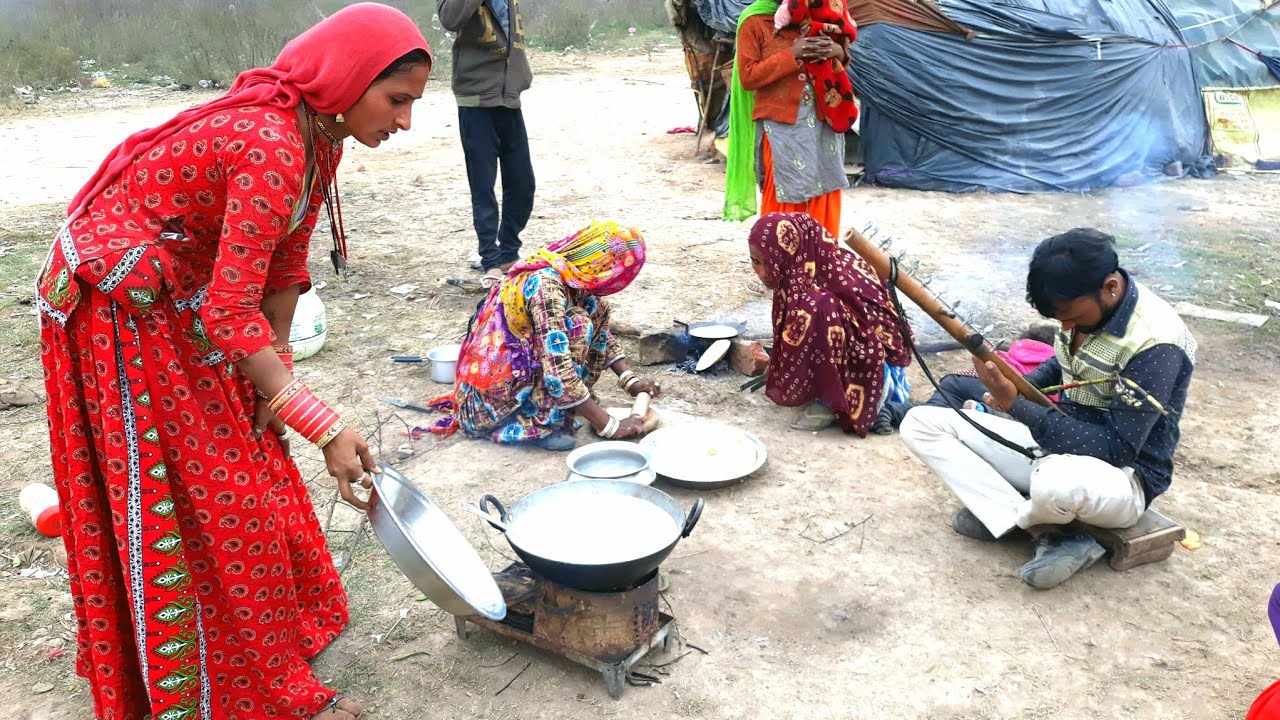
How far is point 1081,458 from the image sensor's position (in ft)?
9.18

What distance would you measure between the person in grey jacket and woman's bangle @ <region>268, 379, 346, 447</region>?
12.0 feet

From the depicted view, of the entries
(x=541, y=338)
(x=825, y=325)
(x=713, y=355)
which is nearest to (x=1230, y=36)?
(x=713, y=355)

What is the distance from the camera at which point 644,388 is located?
13.9 feet

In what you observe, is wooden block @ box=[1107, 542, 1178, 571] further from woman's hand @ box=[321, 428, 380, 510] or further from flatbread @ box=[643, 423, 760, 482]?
woman's hand @ box=[321, 428, 380, 510]

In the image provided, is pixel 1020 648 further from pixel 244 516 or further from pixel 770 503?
pixel 244 516

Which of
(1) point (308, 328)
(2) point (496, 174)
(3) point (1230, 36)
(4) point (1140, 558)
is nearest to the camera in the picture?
(4) point (1140, 558)

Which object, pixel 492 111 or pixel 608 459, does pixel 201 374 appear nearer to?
pixel 608 459

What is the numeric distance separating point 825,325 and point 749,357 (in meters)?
0.72

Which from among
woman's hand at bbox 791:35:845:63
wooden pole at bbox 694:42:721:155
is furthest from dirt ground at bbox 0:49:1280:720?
wooden pole at bbox 694:42:721:155

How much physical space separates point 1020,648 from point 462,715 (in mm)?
1603

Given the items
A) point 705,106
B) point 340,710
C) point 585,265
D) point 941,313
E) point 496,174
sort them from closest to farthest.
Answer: point 340,710 → point 941,313 → point 585,265 → point 496,174 → point 705,106

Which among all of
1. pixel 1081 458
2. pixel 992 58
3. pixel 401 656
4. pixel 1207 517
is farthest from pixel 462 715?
pixel 992 58

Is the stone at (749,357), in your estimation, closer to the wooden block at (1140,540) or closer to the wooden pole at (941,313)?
the wooden pole at (941,313)

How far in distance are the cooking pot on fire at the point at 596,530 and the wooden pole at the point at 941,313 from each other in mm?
963
